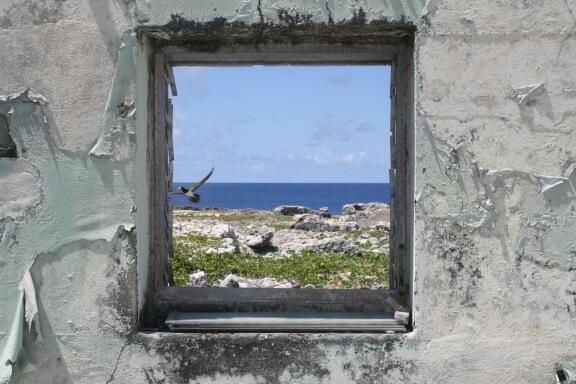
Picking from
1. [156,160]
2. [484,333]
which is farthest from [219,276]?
[484,333]

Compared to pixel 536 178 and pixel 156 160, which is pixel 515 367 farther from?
pixel 156 160

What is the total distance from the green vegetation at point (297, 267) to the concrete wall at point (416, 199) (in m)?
3.47

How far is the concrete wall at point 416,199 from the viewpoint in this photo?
2.84m

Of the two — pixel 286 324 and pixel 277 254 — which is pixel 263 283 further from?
pixel 286 324

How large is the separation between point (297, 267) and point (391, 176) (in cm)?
476

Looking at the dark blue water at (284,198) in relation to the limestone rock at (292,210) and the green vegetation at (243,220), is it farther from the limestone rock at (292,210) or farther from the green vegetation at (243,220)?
the green vegetation at (243,220)

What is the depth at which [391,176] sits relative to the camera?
317cm

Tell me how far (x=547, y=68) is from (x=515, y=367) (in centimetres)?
123

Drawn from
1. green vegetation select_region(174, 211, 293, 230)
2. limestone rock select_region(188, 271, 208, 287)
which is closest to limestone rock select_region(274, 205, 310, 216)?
green vegetation select_region(174, 211, 293, 230)

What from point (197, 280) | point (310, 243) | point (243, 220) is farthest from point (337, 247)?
point (243, 220)

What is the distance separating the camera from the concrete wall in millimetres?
2844

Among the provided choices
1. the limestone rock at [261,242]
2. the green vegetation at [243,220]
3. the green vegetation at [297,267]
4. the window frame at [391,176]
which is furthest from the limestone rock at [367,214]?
the window frame at [391,176]

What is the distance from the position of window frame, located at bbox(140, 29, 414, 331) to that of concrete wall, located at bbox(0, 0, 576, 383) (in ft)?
0.73

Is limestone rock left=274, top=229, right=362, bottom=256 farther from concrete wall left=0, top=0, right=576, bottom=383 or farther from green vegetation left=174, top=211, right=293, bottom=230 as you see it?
concrete wall left=0, top=0, right=576, bottom=383
